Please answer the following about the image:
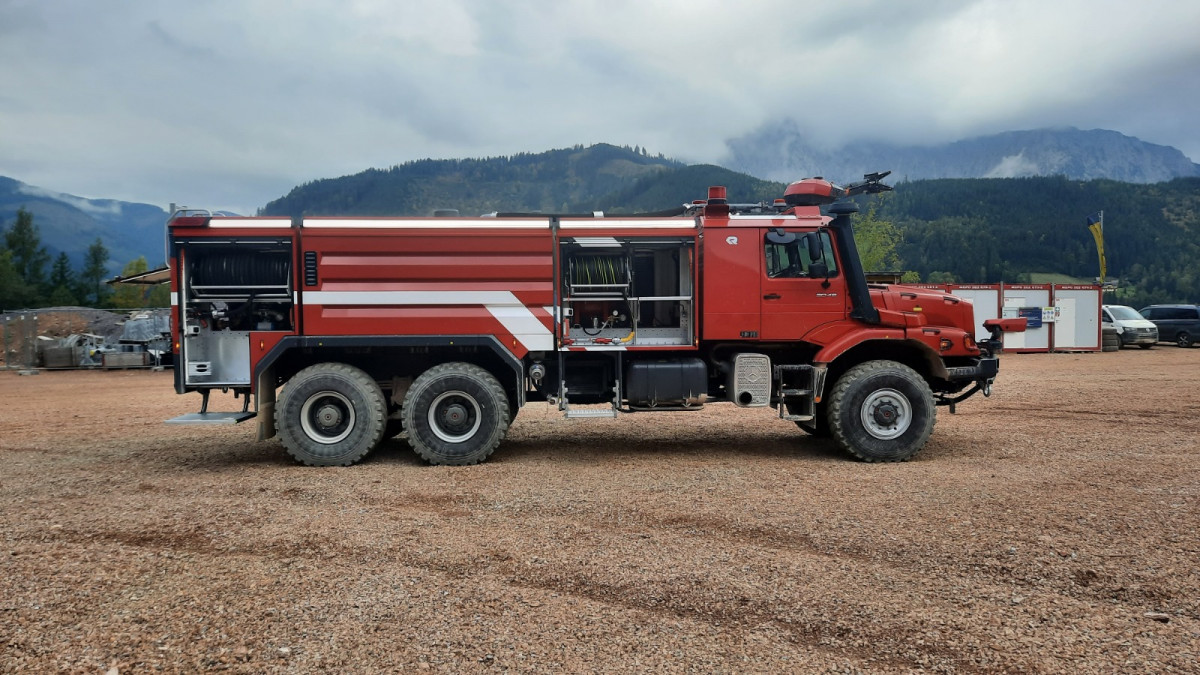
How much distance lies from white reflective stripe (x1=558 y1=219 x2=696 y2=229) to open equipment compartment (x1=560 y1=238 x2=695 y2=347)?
0.16 m

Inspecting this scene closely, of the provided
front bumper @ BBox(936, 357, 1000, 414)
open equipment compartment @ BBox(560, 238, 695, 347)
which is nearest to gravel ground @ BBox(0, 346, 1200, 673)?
front bumper @ BBox(936, 357, 1000, 414)

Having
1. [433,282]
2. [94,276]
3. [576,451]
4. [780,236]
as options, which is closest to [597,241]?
[433,282]

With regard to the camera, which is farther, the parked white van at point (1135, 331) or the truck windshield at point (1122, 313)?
the truck windshield at point (1122, 313)

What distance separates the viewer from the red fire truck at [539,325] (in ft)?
25.6

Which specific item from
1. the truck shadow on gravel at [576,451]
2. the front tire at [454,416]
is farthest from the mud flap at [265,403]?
the front tire at [454,416]

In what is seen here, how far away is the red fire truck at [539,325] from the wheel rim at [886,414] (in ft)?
0.07

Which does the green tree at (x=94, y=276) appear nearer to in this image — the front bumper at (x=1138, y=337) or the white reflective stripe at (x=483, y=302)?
the white reflective stripe at (x=483, y=302)

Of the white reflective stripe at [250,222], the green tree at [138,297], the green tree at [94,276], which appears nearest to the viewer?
the white reflective stripe at [250,222]

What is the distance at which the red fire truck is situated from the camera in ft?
25.6

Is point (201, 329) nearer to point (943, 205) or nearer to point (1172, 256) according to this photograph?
point (1172, 256)

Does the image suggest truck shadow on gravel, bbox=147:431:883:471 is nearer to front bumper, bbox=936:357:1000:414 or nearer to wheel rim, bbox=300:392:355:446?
wheel rim, bbox=300:392:355:446

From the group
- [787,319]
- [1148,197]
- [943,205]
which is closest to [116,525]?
[787,319]

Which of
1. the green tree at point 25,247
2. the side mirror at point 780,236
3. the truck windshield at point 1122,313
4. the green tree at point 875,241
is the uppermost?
the green tree at point 25,247

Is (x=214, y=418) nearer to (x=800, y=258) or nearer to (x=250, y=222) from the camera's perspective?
(x=250, y=222)
